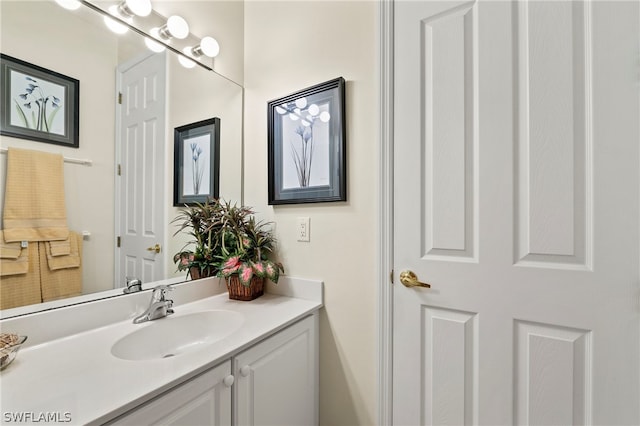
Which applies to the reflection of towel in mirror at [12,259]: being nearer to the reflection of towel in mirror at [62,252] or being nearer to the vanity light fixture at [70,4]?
the reflection of towel in mirror at [62,252]

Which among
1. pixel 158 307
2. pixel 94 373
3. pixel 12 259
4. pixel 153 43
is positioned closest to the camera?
pixel 94 373

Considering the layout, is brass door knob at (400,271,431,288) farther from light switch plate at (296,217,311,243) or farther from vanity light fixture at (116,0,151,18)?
vanity light fixture at (116,0,151,18)

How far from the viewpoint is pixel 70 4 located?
0.98 meters

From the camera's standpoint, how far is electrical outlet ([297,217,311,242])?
134 centimetres

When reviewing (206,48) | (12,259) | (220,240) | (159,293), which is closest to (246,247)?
(220,240)

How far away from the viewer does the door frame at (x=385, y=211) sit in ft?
3.67

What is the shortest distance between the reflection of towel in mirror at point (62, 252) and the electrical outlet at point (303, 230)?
821 millimetres

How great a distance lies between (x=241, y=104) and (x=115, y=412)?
1.41 meters

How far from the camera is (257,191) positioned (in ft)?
4.96

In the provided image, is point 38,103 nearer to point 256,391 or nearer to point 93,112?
point 93,112

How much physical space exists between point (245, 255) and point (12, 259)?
745 millimetres

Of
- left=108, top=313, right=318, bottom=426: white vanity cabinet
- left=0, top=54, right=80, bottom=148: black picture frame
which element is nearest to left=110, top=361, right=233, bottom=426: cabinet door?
left=108, top=313, right=318, bottom=426: white vanity cabinet

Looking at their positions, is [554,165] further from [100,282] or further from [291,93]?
[100,282]

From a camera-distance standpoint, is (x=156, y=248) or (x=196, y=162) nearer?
(x=156, y=248)
